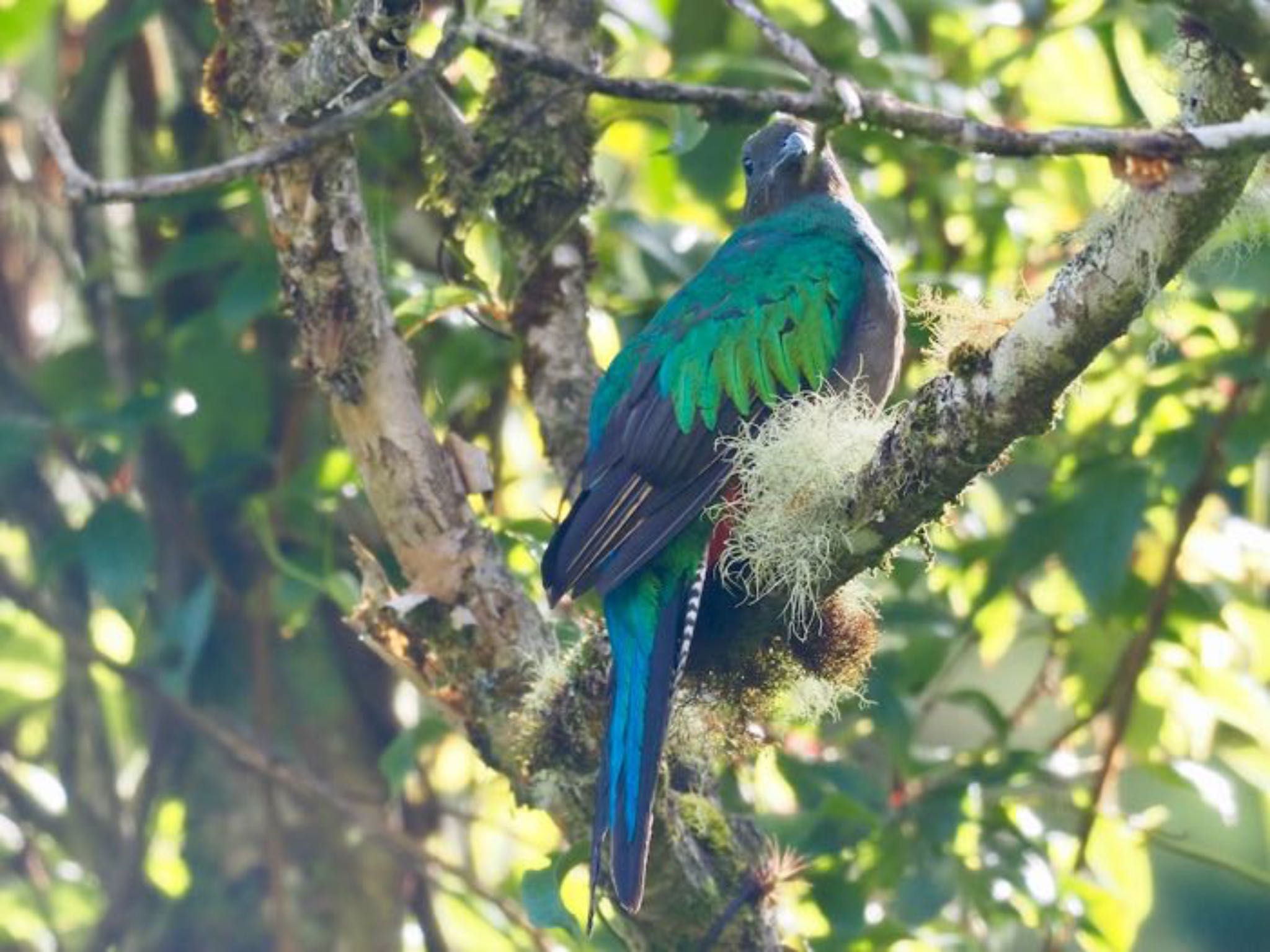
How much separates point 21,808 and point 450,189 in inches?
85.4

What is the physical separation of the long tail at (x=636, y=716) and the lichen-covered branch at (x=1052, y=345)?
17.5 inches

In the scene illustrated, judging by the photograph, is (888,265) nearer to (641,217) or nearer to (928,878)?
(641,217)

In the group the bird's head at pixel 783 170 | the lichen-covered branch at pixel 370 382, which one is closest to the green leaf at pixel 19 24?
the lichen-covered branch at pixel 370 382

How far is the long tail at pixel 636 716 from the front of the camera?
3361 mm

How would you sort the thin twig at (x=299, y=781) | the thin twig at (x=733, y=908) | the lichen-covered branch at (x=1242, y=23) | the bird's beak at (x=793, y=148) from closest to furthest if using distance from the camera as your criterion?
the lichen-covered branch at (x=1242, y=23) < the thin twig at (x=733, y=908) < the bird's beak at (x=793, y=148) < the thin twig at (x=299, y=781)

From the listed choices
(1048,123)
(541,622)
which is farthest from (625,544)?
(1048,123)

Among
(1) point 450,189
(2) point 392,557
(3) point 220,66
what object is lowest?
(2) point 392,557

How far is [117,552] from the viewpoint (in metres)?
4.72

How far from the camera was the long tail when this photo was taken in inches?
132

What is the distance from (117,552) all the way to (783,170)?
173 cm

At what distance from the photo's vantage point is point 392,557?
4.72 metres

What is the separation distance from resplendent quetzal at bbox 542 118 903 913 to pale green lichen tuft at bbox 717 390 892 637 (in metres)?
0.19

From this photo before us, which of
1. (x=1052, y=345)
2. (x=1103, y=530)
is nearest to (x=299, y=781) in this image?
(x=1103, y=530)

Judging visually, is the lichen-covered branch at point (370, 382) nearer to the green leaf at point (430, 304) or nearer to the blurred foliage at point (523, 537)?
the green leaf at point (430, 304)
